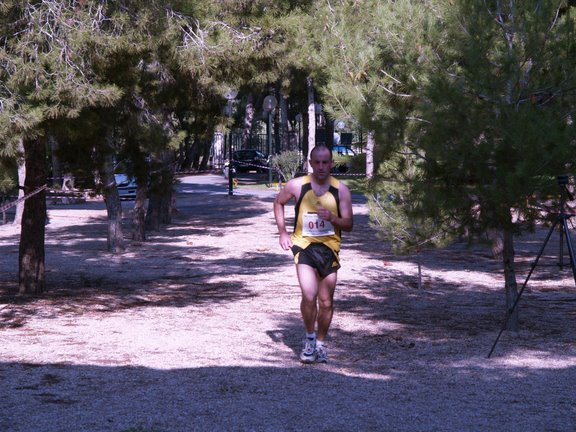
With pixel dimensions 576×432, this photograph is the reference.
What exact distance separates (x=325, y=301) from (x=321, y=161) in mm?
1097

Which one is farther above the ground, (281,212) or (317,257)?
(281,212)

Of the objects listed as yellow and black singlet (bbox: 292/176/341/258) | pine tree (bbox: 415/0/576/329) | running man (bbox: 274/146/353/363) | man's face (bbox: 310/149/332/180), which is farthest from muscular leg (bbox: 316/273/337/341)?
pine tree (bbox: 415/0/576/329)

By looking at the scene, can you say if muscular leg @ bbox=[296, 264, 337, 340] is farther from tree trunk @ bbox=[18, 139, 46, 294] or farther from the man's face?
tree trunk @ bbox=[18, 139, 46, 294]

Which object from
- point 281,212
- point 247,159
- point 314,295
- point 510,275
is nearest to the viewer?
point 314,295

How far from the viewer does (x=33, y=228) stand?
12773mm

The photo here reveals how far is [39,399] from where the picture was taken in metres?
6.57

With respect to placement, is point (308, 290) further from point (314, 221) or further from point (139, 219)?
point (139, 219)

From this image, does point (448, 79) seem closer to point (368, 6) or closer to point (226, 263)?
point (368, 6)

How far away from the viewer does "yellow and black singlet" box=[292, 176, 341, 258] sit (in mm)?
7910

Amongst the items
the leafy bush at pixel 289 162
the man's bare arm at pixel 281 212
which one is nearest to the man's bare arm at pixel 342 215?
the man's bare arm at pixel 281 212

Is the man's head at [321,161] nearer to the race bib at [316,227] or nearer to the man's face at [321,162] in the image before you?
the man's face at [321,162]

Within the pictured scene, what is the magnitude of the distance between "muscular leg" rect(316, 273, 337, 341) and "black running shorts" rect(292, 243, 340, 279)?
81 mm

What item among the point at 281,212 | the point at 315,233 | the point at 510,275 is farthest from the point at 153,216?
the point at 315,233

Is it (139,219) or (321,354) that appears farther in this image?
(139,219)
